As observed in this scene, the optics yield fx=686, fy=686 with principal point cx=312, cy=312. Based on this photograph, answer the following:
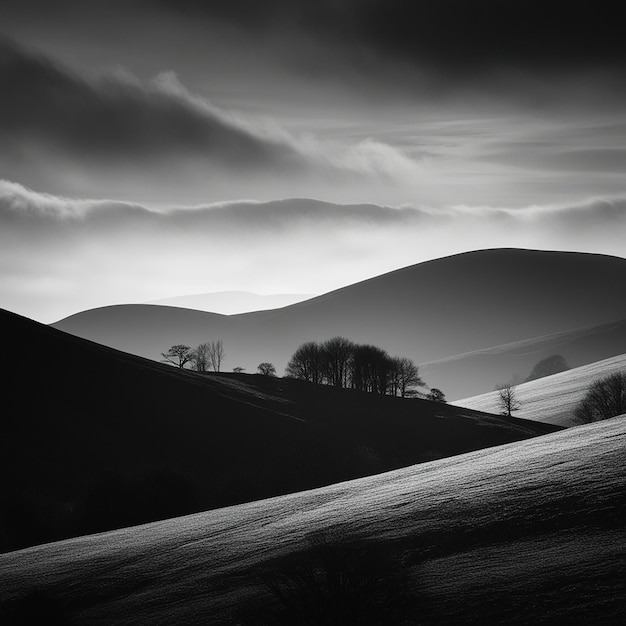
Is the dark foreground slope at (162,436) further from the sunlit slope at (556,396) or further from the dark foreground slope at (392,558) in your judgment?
the dark foreground slope at (392,558)

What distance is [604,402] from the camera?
335ft

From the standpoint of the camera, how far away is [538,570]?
21000mm

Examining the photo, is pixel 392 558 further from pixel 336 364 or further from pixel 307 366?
pixel 307 366

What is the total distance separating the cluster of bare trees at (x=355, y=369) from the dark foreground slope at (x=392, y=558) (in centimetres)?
8930

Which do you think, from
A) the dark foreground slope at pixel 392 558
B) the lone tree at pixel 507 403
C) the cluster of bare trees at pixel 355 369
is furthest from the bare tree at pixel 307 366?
the dark foreground slope at pixel 392 558

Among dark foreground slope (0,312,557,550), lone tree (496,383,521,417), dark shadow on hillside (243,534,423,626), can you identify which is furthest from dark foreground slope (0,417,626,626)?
lone tree (496,383,521,417)

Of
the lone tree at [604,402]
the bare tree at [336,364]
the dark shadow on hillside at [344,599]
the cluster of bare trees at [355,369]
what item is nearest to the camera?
the dark shadow on hillside at [344,599]

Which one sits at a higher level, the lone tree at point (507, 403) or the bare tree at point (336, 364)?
the bare tree at point (336, 364)

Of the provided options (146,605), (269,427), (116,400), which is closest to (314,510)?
(146,605)

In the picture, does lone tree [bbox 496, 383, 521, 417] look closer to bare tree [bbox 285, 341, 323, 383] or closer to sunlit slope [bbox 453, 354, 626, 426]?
sunlit slope [bbox 453, 354, 626, 426]

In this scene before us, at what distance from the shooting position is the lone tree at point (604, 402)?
100250 millimetres

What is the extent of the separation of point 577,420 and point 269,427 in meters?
47.8

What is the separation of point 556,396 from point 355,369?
38055 mm

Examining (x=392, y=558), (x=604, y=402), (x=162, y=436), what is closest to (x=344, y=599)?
(x=392, y=558)
